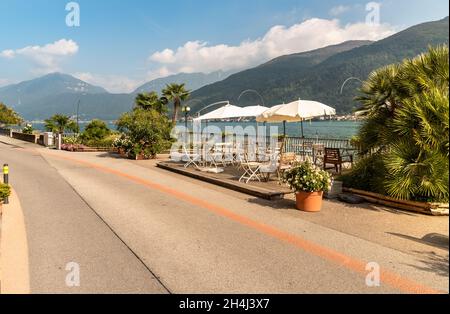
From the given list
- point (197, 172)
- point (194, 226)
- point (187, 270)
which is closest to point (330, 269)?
point (187, 270)

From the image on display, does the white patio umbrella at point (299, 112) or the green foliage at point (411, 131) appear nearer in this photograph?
the green foliage at point (411, 131)

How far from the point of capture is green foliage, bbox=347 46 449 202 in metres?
7.43

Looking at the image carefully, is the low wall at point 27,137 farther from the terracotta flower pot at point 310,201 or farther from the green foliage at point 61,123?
the terracotta flower pot at point 310,201

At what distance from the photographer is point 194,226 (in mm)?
6629

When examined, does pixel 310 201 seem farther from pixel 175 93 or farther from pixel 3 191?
pixel 175 93

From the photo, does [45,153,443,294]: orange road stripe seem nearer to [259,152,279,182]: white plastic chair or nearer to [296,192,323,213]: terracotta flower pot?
[296,192,323,213]: terracotta flower pot

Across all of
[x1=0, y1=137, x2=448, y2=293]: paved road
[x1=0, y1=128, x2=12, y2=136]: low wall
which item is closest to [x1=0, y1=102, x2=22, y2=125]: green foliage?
[x1=0, y1=128, x2=12, y2=136]: low wall

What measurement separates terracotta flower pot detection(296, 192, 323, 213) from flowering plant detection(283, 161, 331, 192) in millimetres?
98

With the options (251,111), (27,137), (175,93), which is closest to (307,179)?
(251,111)

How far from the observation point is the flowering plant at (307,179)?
757 cm

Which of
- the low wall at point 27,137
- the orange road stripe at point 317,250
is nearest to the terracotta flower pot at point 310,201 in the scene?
the orange road stripe at point 317,250

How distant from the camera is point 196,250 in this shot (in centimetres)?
533

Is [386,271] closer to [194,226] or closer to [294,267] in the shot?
[294,267]

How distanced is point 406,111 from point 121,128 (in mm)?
23648
